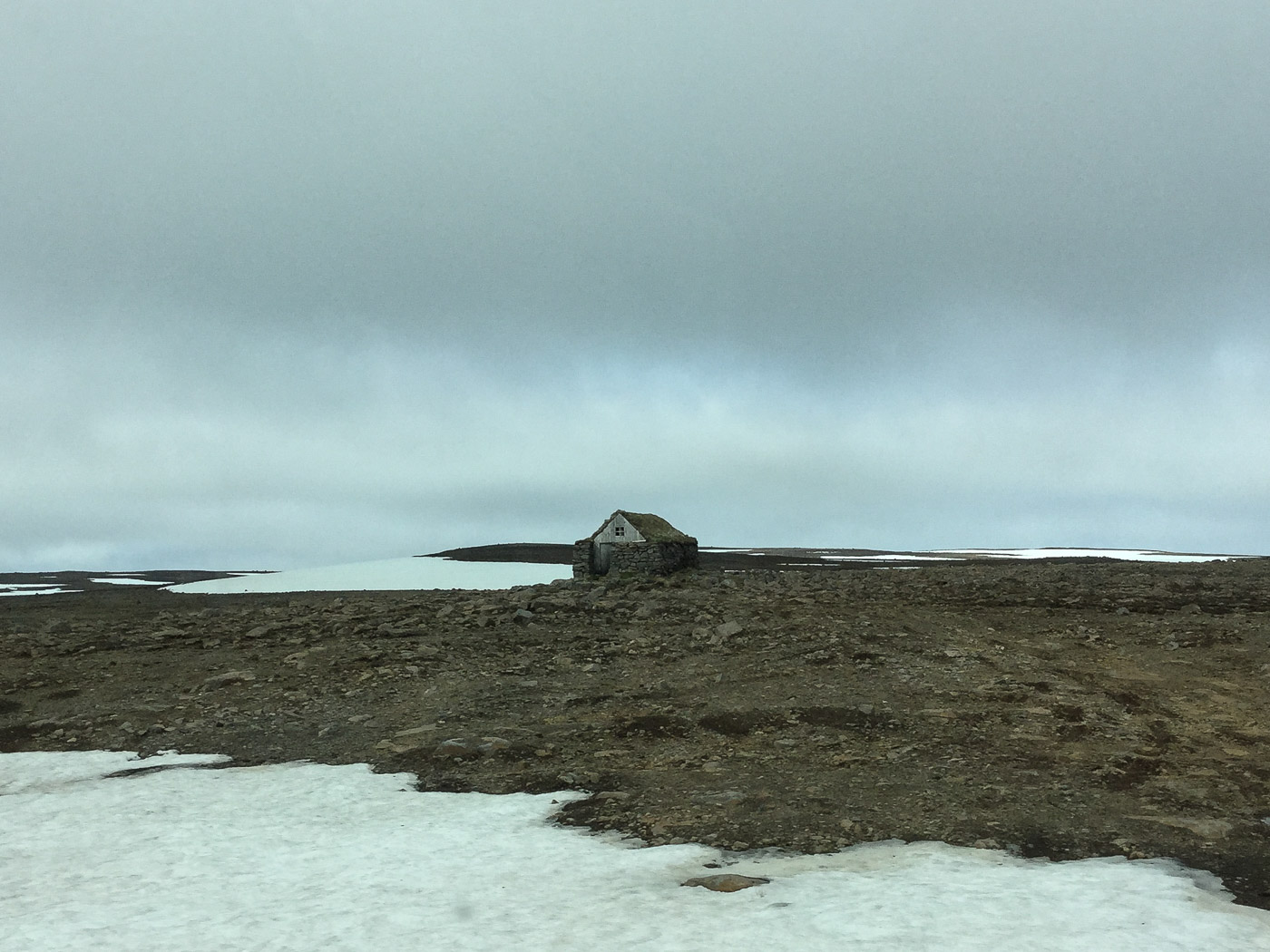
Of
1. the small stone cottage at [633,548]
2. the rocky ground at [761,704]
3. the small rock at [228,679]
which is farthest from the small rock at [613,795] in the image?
the small stone cottage at [633,548]

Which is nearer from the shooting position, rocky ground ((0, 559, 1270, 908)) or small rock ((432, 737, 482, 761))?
rocky ground ((0, 559, 1270, 908))

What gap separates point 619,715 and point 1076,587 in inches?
717

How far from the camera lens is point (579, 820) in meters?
9.05

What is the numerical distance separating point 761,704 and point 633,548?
1898 cm

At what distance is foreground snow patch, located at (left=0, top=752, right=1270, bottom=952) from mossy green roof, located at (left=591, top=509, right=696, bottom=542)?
75.3ft

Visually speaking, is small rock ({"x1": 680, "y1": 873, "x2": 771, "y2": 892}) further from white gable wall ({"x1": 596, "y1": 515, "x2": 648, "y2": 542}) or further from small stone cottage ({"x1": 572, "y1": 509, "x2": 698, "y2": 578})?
white gable wall ({"x1": 596, "y1": 515, "x2": 648, "y2": 542})

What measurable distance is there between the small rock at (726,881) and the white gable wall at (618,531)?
2533cm

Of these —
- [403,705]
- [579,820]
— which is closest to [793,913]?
[579,820]

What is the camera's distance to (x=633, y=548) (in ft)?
105

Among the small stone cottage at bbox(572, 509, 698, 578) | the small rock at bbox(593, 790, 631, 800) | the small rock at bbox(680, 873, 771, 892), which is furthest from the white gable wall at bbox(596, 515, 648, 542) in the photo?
the small rock at bbox(680, 873, 771, 892)

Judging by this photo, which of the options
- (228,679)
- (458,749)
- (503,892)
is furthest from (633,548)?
(503,892)

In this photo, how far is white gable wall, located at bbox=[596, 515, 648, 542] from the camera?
32.8 metres

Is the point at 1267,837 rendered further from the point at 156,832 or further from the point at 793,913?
the point at 156,832

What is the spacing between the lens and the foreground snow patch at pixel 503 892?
6047mm
